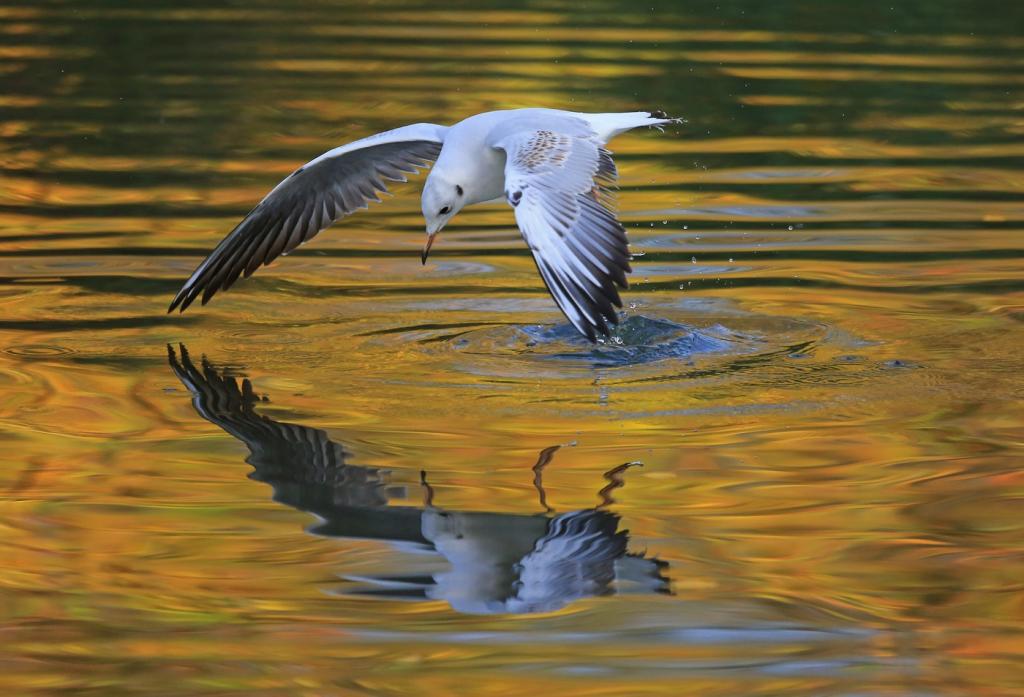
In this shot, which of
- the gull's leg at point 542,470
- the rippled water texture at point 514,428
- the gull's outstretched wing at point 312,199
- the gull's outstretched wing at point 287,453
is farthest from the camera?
the gull's outstretched wing at point 312,199

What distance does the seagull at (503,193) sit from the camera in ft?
21.3

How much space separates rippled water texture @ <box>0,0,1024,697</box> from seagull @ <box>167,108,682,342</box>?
26 centimetres

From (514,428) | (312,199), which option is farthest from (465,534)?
(312,199)

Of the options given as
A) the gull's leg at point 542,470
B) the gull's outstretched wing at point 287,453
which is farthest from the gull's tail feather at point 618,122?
the gull's leg at point 542,470

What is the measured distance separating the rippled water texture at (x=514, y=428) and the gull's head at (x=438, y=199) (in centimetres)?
41

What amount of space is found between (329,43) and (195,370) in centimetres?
945

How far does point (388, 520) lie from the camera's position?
555 cm

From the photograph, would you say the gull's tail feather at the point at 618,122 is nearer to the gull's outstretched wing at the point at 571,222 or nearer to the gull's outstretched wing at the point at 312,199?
the gull's outstretched wing at the point at 571,222

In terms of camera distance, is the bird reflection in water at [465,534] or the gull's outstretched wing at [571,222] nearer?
the bird reflection in water at [465,534]

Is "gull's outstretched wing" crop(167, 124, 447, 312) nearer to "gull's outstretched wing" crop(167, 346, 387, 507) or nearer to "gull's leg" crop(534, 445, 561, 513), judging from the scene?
"gull's outstretched wing" crop(167, 346, 387, 507)

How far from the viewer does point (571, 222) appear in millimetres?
6668

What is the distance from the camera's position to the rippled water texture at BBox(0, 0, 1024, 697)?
187 inches

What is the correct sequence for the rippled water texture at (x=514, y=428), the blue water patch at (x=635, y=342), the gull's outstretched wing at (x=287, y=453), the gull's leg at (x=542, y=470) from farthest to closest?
the blue water patch at (x=635, y=342) < the gull's outstretched wing at (x=287, y=453) < the gull's leg at (x=542, y=470) < the rippled water texture at (x=514, y=428)

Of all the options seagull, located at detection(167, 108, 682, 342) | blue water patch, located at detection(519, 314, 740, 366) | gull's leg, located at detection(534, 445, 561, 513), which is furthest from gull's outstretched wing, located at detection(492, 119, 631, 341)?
blue water patch, located at detection(519, 314, 740, 366)
